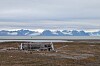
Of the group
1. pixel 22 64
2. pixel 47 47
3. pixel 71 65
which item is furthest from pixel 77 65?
pixel 47 47

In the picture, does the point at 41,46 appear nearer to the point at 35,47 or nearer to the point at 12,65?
the point at 35,47

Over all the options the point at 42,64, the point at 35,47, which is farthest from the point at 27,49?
the point at 42,64

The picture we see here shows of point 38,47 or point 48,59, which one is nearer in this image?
point 48,59

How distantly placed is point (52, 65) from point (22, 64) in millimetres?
3409

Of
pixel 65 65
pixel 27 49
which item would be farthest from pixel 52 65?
pixel 27 49

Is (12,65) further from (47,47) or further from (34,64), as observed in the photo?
(47,47)

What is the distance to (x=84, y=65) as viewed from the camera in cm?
3472

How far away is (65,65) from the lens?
1347 inches

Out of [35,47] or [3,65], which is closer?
[3,65]

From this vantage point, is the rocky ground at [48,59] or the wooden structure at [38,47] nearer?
the rocky ground at [48,59]

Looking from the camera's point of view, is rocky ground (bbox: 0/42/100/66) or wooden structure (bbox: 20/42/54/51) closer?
rocky ground (bbox: 0/42/100/66)

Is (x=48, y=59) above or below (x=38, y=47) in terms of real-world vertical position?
above

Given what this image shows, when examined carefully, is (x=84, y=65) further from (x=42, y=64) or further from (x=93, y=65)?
(x=42, y=64)

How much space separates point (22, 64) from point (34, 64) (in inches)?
52.9
